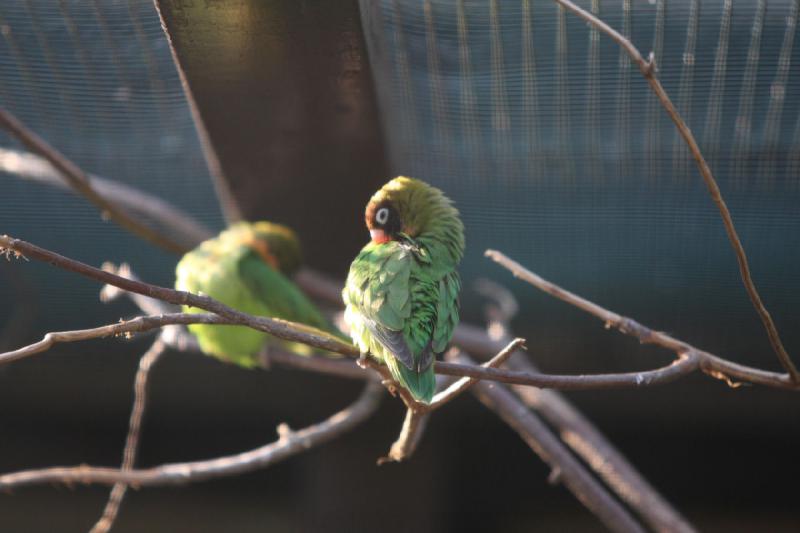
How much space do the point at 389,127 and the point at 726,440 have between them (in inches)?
72.9

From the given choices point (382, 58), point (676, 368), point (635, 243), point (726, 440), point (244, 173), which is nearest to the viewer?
point (676, 368)

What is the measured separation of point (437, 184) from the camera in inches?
97.0

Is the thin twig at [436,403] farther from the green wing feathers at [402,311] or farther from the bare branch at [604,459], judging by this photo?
the bare branch at [604,459]

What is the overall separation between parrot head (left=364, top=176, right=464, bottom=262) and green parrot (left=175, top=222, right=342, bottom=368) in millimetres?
888

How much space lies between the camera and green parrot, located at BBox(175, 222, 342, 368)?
8.59 ft

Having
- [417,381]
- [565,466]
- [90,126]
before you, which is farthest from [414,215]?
[90,126]

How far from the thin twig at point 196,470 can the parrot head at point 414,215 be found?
1.85 ft

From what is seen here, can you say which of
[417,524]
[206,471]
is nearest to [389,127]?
[206,471]

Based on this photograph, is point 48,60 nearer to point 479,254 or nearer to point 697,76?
point 479,254

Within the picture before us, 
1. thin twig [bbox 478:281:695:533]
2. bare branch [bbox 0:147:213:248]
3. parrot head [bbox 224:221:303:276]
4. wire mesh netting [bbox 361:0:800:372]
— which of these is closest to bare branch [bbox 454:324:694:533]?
thin twig [bbox 478:281:695:533]

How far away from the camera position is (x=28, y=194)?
2.77m

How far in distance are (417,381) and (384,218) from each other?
18.1 inches

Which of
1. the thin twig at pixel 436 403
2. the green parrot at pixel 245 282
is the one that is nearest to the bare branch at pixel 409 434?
the thin twig at pixel 436 403

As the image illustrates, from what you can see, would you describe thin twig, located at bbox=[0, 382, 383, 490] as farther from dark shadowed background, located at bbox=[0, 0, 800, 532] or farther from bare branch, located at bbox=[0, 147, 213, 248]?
bare branch, located at bbox=[0, 147, 213, 248]
